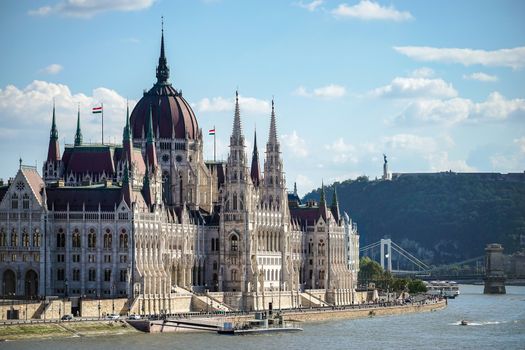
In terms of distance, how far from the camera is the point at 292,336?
633 ft

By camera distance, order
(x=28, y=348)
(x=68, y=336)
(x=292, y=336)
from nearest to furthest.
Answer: (x=28, y=348) → (x=68, y=336) → (x=292, y=336)

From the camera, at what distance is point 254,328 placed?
196 metres

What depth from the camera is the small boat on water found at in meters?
193

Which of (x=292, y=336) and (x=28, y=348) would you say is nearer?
(x=28, y=348)

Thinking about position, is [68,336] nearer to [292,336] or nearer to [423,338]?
[292,336]

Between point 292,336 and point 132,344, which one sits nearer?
point 132,344

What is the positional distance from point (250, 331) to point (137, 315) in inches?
509

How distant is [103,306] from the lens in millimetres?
194875

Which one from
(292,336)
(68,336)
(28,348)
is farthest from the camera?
(292,336)

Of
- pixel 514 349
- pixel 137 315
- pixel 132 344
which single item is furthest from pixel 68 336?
pixel 514 349

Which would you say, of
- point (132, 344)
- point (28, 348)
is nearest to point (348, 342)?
point (132, 344)

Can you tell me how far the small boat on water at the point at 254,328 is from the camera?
633 ft

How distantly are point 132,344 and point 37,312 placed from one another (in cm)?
1465

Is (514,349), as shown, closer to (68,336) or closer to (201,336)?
(201,336)
